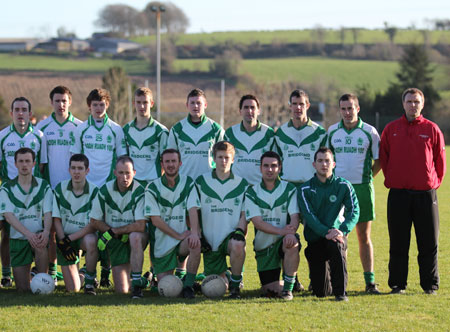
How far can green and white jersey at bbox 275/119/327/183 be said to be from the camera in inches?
262

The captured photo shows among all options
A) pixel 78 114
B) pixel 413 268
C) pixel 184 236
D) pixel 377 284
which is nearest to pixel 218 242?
pixel 184 236

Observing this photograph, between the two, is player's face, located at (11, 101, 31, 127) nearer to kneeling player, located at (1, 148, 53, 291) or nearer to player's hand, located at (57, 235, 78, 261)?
kneeling player, located at (1, 148, 53, 291)

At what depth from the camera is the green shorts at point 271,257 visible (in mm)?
6148

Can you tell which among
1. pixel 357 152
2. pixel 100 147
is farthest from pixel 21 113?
pixel 357 152

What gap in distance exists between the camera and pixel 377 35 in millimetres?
90375

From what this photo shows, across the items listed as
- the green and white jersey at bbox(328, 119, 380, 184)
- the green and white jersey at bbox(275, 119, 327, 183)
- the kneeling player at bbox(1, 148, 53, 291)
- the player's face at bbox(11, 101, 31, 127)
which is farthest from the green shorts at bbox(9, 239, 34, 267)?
the green and white jersey at bbox(328, 119, 380, 184)

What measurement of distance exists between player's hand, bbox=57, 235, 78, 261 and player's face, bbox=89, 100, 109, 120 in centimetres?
144

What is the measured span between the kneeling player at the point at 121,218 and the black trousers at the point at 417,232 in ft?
8.01

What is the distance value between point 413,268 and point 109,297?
3.55 metres

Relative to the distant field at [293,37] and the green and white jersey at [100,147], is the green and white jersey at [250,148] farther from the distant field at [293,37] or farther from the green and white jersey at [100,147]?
the distant field at [293,37]

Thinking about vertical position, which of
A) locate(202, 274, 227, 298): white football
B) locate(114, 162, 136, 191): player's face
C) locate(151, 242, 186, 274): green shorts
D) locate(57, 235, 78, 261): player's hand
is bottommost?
locate(202, 274, 227, 298): white football

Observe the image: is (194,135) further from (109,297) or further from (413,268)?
(413,268)

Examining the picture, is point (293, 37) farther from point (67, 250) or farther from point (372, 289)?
point (67, 250)

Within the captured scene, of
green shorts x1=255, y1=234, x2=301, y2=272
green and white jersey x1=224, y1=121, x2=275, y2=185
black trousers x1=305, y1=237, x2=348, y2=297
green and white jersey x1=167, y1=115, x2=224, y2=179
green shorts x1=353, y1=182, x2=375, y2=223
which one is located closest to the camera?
black trousers x1=305, y1=237, x2=348, y2=297
